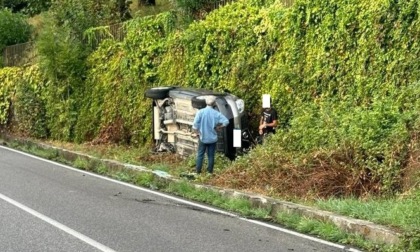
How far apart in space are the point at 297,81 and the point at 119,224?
19.2 ft

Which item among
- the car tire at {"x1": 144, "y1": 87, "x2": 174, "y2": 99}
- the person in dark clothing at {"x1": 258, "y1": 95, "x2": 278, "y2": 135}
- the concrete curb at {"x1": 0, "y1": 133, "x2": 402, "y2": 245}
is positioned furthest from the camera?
the car tire at {"x1": 144, "y1": 87, "x2": 174, "y2": 99}

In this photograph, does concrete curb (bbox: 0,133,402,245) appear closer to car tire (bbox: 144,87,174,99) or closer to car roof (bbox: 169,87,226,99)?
car roof (bbox: 169,87,226,99)

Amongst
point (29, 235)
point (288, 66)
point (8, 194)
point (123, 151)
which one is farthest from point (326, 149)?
point (123, 151)

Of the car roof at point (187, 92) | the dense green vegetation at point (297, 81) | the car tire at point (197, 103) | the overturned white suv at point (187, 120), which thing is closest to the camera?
the dense green vegetation at point (297, 81)

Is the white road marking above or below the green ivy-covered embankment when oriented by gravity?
below

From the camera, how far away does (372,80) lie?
1231cm

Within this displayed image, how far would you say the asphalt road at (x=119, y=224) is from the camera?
27.7 ft

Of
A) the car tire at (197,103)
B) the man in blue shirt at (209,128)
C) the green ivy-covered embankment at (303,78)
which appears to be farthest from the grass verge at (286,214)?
the car tire at (197,103)

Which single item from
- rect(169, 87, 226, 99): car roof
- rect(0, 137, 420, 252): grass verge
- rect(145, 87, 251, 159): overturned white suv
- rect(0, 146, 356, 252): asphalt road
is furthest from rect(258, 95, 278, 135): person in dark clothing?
rect(0, 146, 356, 252): asphalt road

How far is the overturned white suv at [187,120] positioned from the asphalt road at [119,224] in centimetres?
236

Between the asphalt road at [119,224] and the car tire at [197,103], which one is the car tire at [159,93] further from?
the asphalt road at [119,224]

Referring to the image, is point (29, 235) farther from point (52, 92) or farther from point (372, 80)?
point (52, 92)

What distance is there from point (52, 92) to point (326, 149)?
1527 centimetres

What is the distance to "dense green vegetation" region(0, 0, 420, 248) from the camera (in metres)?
10.8
